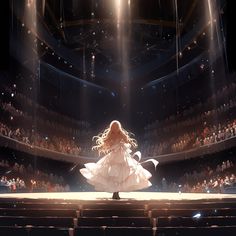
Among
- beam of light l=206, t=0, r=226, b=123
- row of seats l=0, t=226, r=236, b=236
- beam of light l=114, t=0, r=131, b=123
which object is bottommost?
row of seats l=0, t=226, r=236, b=236

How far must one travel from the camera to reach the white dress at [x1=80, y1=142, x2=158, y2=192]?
9.02 metres

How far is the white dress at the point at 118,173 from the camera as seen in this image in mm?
9023

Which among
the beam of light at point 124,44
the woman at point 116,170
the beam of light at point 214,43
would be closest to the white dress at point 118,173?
the woman at point 116,170

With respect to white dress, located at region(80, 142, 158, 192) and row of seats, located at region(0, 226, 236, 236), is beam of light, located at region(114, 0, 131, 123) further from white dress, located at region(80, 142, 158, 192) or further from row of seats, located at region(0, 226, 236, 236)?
row of seats, located at region(0, 226, 236, 236)

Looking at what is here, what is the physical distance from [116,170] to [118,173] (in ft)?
0.22

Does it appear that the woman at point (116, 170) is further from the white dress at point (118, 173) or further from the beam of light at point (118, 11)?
the beam of light at point (118, 11)

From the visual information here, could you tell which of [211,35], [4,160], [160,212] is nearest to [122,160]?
[160,212]

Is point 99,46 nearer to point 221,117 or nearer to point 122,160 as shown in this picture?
point 221,117

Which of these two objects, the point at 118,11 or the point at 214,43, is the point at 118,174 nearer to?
the point at 214,43

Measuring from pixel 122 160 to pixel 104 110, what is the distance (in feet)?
61.2

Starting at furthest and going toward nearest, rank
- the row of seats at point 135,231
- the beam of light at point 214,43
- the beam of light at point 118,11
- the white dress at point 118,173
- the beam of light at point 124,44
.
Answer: the beam of light at point 124,44 < the beam of light at point 118,11 < the beam of light at point 214,43 < the white dress at point 118,173 < the row of seats at point 135,231

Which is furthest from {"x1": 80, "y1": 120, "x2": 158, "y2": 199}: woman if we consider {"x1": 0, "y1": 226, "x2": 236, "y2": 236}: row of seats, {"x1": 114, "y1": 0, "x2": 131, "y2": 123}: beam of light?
{"x1": 114, "y1": 0, "x2": 131, "y2": 123}: beam of light

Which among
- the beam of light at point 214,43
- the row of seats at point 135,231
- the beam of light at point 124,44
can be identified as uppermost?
the beam of light at point 124,44

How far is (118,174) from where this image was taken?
9023 millimetres
